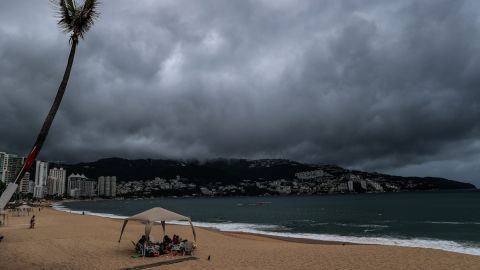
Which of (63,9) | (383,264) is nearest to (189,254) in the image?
(383,264)

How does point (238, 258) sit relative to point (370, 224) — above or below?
above

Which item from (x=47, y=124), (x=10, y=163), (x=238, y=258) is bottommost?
(x=238, y=258)

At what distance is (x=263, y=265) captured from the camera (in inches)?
588

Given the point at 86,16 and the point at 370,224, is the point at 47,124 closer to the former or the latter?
the point at 86,16

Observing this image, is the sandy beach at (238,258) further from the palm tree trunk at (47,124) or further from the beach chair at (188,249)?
the palm tree trunk at (47,124)

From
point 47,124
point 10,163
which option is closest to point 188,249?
point 47,124

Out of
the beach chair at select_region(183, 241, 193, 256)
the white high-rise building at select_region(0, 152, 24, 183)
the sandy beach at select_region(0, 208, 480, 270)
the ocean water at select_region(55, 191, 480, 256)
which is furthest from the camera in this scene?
the white high-rise building at select_region(0, 152, 24, 183)

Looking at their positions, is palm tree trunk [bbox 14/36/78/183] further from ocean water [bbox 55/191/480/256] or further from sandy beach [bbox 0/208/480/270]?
ocean water [bbox 55/191/480/256]

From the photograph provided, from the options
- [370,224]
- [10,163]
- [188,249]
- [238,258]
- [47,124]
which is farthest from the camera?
[10,163]

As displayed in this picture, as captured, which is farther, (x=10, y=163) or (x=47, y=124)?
(x=10, y=163)

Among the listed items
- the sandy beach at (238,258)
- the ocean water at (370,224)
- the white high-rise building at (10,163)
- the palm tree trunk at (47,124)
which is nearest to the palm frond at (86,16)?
the palm tree trunk at (47,124)

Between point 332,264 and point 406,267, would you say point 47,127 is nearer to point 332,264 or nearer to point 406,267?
point 332,264

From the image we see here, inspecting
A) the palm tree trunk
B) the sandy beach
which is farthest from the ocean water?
the palm tree trunk

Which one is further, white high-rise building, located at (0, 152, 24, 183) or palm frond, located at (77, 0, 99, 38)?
white high-rise building, located at (0, 152, 24, 183)
